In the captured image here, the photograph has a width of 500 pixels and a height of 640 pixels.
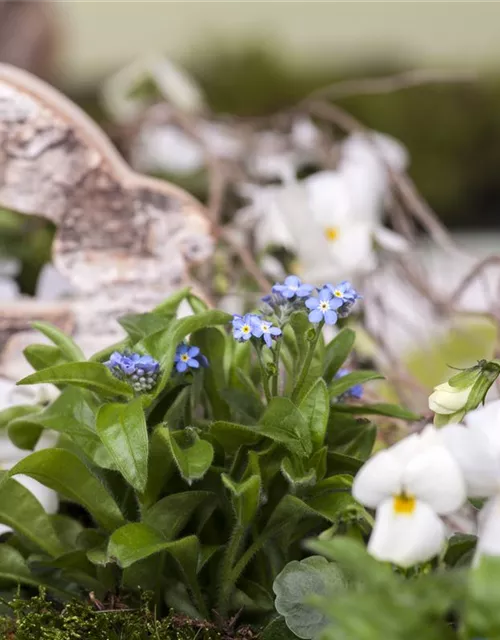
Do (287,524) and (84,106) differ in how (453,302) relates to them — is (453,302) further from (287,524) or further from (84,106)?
(84,106)

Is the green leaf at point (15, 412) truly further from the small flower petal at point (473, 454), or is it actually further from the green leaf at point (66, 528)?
the small flower petal at point (473, 454)

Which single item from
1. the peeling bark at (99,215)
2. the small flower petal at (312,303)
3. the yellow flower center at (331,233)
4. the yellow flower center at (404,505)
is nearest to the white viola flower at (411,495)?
the yellow flower center at (404,505)

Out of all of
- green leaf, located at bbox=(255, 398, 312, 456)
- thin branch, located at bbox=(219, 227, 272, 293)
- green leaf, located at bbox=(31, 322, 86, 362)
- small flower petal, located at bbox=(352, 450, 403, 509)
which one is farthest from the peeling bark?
small flower petal, located at bbox=(352, 450, 403, 509)

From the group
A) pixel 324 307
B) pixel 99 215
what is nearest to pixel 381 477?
pixel 324 307

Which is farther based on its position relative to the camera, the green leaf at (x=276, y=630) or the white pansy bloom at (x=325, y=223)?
the white pansy bloom at (x=325, y=223)

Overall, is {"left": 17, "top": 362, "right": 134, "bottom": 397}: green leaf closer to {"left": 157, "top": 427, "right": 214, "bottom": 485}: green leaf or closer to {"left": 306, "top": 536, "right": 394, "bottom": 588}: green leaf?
{"left": 157, "top": 427, "right": 214, "bottom": 485}: green leaf

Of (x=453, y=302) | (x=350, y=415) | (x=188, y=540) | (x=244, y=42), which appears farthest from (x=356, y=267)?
(x=244, y=42)
